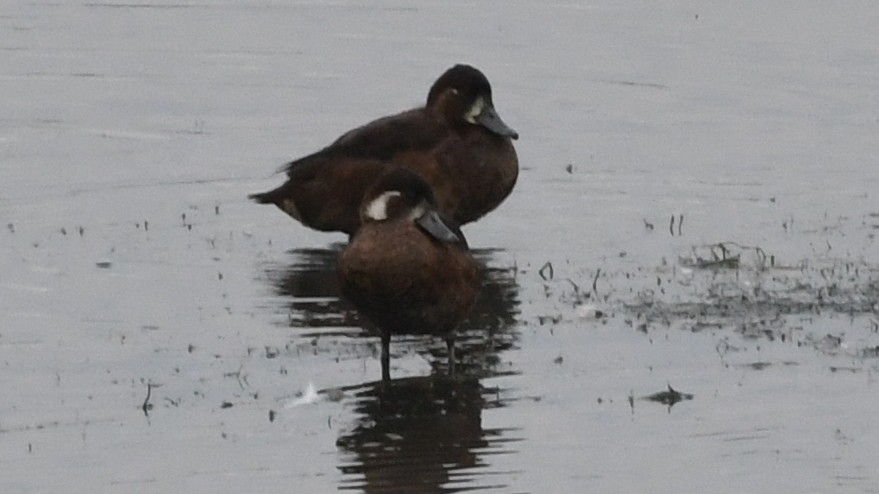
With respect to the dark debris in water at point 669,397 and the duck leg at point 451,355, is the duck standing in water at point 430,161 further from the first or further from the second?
the dark debris in water at point 669,397

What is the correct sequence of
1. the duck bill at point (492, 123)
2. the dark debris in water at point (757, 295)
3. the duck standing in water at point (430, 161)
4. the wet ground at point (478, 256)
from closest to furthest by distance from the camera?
the wet ground at point (478, 256) < the dark debris in water at point (757, 295) < the duck standing in water at point (430, 161) < the duck bill at point (492, 123)

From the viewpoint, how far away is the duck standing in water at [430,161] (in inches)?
468

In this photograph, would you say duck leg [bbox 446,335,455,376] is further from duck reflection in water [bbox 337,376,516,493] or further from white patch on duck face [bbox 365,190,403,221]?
white patch on duck face [bbox 365,190,403,221]

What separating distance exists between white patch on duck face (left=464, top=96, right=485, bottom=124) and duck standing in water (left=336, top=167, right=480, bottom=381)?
2.96 meters

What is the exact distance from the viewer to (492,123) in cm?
1223

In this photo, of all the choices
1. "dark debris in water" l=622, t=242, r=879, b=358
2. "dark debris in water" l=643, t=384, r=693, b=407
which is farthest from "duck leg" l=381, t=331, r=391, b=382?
"dark debris in water" l=622, t=242, r=879, b=358

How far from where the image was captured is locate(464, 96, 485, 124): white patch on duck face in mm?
12211

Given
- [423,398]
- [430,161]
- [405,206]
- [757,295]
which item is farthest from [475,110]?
[423,398]

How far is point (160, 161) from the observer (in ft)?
46.0

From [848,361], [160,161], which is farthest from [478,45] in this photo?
[848,361]

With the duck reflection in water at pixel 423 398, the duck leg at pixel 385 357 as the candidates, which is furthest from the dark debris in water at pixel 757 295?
the duck leg at pixel 385 357

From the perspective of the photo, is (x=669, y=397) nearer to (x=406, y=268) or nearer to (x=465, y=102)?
(x=406, y=268)

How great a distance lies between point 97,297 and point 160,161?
3.47m

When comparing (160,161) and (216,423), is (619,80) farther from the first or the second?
(216,423)
